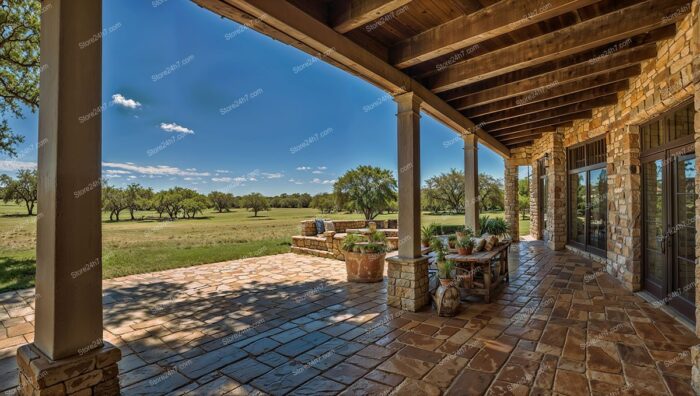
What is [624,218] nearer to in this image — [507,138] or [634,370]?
[634,370]

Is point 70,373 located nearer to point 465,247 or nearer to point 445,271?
point 445,271

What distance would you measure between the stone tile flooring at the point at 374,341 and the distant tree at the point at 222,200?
23767 mm

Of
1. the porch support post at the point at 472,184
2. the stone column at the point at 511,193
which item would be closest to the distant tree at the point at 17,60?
the porch support post at the point at 472,184

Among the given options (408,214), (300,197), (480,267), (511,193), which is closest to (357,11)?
(408,214)

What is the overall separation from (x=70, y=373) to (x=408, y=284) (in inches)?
125

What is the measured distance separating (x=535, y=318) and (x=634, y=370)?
1.19m

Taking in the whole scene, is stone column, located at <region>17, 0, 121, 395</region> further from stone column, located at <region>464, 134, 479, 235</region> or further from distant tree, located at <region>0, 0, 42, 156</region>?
distant tree, located at <region>0, 0, 42, 156</region>

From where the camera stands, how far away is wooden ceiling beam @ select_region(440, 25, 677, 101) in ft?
11.2

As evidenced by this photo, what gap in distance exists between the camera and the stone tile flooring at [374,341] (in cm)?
238

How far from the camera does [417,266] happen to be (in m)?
4.06

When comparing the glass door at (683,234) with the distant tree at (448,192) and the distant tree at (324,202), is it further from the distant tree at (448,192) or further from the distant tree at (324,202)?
the distant tree at (448,192)

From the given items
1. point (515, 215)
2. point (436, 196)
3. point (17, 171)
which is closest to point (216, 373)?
point (515, 215)

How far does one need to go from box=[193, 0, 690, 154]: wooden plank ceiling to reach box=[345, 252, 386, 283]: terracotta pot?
8.57 feet

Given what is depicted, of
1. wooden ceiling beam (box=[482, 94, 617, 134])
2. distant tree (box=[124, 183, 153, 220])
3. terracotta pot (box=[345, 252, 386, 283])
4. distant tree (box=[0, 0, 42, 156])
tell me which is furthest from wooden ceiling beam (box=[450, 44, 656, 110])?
distant tree (box=[124, 183, 153, 220])
